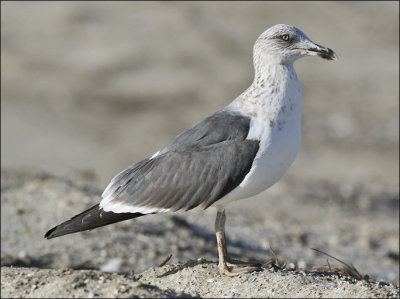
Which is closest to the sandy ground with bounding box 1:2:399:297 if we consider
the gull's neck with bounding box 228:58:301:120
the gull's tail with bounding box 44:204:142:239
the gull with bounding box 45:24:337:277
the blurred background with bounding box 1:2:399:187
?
the blurred background with bounding box 1:2:399:187

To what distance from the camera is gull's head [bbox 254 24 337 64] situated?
537cm

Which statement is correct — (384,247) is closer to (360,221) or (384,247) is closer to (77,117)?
(360,221)

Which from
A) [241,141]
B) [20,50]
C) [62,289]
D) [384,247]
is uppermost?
[20,50]

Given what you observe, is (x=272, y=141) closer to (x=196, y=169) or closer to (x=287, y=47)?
(x=196, y=169)

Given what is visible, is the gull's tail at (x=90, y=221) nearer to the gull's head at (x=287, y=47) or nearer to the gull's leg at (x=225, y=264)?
the gull's leg at (x=225, y=264)

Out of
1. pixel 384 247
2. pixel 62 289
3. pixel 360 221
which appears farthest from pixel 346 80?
pixel 62 289

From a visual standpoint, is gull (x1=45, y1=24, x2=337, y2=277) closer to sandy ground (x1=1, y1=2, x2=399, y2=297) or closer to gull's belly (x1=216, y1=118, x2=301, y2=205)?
gull's belly (x1=216, y1=118, x2=301, y2=205)

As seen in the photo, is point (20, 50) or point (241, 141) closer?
point (241, 141)

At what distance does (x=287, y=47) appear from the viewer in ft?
17.7

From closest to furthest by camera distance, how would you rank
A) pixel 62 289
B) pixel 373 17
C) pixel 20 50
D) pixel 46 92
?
pixel 62 289
pixel 46 92
pixel 20 50
pixel 373 17

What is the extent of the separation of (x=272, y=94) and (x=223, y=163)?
0.56m

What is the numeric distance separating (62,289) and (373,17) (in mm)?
17335

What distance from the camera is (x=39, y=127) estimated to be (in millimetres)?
14297

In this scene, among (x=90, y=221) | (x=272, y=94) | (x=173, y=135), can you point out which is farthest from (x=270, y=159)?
(x=173, y=135)
